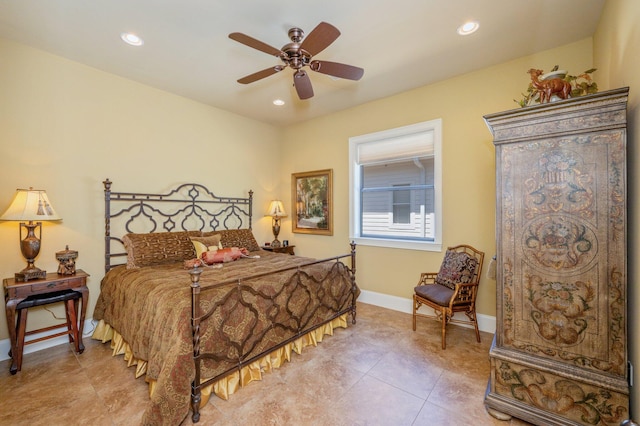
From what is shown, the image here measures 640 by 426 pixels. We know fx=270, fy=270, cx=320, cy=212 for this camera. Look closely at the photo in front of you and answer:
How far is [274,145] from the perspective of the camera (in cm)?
517

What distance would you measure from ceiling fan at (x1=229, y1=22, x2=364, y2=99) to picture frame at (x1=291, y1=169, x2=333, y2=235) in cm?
211

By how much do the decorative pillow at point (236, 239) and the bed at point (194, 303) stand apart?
16 mm

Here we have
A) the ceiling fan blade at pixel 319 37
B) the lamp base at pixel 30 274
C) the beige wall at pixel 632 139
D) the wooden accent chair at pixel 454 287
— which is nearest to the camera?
the beige wall at pixel 632 139

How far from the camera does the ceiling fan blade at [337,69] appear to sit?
2.25 meters

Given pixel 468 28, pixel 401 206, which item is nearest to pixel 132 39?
pixel 468 28

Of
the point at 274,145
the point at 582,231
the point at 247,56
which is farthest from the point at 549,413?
the point at 274,145

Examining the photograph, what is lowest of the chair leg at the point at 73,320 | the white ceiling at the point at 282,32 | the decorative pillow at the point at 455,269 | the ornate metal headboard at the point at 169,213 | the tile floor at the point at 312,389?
the tile floor at the point at 312,389

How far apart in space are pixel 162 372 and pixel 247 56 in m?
2.88

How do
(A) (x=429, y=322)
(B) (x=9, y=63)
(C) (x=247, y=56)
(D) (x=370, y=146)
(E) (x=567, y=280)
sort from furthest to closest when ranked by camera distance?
(D) (x=370, y=146) → (A) (x=429, y=322) → (C) (x=247, y=56) → (B) (x=9, y=63) → (E) (x=567, y=280)

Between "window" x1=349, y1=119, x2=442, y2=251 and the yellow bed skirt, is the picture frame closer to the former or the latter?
"window" x1=349, y1=119, x2=442, y2=251

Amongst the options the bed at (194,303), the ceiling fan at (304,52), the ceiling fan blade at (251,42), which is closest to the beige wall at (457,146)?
the bed at (194,303)

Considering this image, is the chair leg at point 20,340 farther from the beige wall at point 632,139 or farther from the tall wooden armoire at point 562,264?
the beige wall at point 632,139

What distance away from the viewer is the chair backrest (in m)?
3.01

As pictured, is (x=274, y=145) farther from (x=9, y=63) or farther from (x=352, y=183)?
(x=9, y=63)
